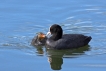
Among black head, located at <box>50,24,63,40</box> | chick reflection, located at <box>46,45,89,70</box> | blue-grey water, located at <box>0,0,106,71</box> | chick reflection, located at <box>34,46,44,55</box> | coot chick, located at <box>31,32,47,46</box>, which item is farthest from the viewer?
coot chick, located at <box>31,32,47,46</box>

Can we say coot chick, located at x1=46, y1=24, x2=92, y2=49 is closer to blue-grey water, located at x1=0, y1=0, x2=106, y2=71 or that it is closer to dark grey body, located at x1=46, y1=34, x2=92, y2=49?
dark grey body, located at x1=46, y1=34, x2=92, y2=49

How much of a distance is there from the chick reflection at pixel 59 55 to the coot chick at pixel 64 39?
183 millimetres

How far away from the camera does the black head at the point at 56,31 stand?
14109 millimetres

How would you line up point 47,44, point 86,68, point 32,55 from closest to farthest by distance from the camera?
point 86,68 → point 32,55 → point 47,44

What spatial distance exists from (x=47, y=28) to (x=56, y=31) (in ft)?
3.43

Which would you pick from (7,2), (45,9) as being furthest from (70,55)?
(7,2)

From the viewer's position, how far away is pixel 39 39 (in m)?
14.3

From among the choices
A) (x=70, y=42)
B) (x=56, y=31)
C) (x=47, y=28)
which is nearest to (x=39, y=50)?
(x=56, y=31)

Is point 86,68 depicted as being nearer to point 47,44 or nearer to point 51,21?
point 47,44

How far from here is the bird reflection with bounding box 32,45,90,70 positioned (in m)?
12.8

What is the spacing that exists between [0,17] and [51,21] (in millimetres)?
1761

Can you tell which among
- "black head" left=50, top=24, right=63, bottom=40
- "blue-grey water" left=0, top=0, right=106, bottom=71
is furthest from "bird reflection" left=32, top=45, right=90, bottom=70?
"black head" left=50, top=24, right=63, bottom=40

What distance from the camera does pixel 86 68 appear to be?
12109 millimetres

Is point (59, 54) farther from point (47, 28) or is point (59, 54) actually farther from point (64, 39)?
point (47, 28)
